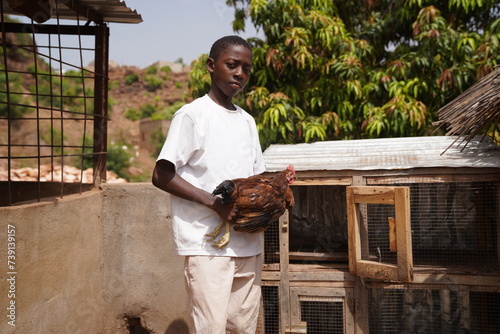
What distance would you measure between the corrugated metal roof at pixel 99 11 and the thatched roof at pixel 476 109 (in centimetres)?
247

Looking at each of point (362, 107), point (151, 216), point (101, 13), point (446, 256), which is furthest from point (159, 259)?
point (362, 107)

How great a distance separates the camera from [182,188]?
1915mm

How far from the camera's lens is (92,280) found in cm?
312

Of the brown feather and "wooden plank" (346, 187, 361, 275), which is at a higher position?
the brown feather

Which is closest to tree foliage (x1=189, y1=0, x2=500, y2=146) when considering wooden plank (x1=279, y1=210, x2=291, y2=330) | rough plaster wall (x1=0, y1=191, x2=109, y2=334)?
wooden plank (x1=279, y1=210, x2=291, y2=330)

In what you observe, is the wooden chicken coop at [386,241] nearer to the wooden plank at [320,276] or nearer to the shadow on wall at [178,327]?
the wooden plank at [320,276]

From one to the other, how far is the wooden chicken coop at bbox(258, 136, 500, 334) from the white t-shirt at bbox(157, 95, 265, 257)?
112 cm

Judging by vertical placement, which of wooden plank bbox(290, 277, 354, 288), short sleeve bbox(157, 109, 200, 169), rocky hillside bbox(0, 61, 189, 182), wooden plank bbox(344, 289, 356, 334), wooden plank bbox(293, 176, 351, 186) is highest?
rocky hillside bbox(0, 61, 189, 182)

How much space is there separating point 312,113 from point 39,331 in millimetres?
4983

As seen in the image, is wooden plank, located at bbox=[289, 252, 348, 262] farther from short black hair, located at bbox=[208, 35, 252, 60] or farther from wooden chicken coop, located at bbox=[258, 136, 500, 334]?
short black hair, located at bbox=[208, 35, 252, 60]

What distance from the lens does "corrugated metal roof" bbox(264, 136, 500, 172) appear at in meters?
2.99

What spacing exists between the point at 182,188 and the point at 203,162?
Answer: 0.57 ft

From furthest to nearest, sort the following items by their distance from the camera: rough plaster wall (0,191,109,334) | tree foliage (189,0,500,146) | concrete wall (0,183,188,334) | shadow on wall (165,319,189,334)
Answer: tree foliage (189,0,500,146), shadow on wall (165,319,189,334), concrete wall (0,183,188,334), rough plaster wall (0,191,109,334)

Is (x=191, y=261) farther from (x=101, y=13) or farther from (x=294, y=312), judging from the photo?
(x=101, y=13)
